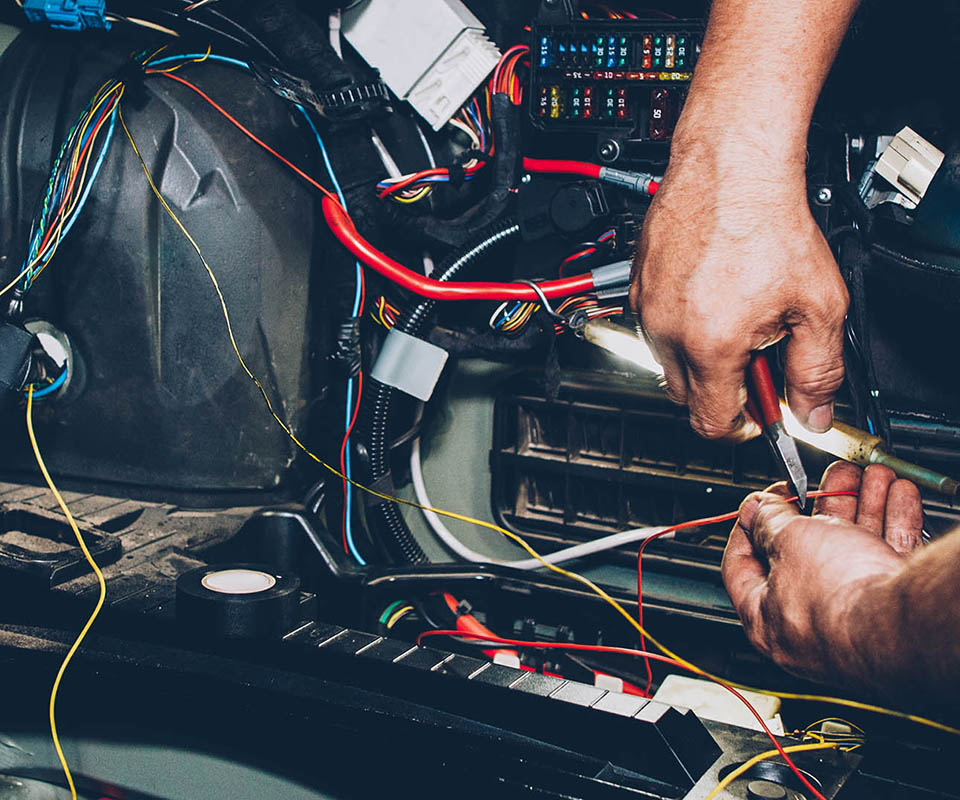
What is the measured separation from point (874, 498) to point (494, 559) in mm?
823

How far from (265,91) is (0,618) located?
0.90 meters

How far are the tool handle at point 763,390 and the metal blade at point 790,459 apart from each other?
0.01m

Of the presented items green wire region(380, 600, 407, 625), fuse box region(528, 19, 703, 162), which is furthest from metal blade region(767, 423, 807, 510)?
green wire region(380, 600, 407, 625)

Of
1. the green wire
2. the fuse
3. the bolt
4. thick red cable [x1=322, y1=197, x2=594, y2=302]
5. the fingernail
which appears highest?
the fuse

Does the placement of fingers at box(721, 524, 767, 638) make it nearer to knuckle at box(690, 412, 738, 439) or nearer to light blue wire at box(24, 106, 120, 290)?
knuckle at box(690, 412, 738, 439)

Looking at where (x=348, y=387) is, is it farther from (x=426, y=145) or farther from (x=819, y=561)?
(x=819, y=561)

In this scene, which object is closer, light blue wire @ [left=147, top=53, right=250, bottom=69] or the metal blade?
the metal blade

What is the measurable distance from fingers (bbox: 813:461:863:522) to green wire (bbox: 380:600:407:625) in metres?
0.68

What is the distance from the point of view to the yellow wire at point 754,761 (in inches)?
31.8

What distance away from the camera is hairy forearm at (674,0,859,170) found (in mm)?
820

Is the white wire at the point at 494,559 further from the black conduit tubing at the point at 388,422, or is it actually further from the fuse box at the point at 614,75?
the fuse box at the point at 614,75

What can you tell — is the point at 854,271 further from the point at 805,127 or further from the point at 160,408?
the point at 160,408

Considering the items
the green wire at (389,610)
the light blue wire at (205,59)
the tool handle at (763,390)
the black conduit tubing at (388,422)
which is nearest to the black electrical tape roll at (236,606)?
the green wire at (389,610)

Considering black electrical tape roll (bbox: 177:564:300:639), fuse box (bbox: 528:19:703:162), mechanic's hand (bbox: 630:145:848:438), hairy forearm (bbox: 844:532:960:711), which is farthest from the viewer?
fuse box (bbox: 528:19:703:162)
